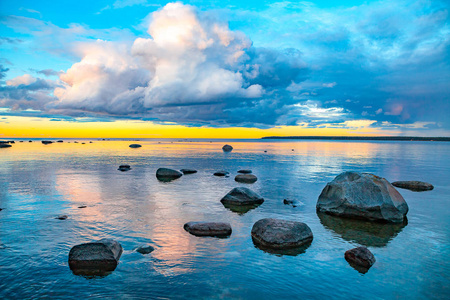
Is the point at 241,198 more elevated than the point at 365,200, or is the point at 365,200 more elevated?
the point at 365,200

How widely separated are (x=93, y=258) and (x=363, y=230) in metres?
12.8

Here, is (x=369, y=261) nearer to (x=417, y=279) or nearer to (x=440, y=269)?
(x=417, y=279)

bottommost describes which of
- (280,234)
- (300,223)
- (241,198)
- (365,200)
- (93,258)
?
(93,258)

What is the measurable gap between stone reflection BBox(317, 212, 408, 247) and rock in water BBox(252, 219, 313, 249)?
242 centimetres

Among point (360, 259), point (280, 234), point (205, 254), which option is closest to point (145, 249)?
point (205, 254)

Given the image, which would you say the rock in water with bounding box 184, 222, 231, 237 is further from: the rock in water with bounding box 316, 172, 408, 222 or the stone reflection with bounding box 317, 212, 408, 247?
the rock in water with bounding box 316, 172, 408, 222

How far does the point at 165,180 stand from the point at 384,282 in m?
25.1

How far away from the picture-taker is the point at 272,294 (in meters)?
8.71

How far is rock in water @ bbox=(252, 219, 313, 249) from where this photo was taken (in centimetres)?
1222

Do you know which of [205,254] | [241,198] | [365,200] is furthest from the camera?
[241,198]

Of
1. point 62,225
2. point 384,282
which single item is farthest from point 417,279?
point 62,225

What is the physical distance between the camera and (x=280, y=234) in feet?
40.8

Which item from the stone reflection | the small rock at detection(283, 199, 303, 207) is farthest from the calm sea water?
the small rock at detection(283, 199, 303, 207)

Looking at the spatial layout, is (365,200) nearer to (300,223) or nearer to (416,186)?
(300,223)
